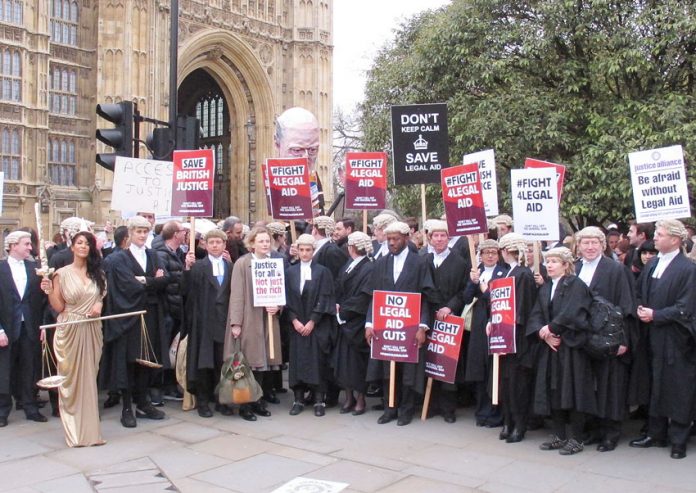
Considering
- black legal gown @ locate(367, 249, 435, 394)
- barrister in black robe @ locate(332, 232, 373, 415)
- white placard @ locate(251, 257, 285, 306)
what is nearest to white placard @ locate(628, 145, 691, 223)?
black legal gown @ locate(367, 249, 435, 394)

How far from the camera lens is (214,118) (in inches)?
1510

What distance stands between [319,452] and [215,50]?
30.0 m

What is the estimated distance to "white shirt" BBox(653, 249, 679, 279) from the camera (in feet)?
21.4

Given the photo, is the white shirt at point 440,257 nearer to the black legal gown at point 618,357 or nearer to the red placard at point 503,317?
the red placard at point 503,317

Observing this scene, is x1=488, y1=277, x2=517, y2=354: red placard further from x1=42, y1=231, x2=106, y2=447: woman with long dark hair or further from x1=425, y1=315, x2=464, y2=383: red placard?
x1=42, y1=231, x2=106, y2=447: woman with long dark hair

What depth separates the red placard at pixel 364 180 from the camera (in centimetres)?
978

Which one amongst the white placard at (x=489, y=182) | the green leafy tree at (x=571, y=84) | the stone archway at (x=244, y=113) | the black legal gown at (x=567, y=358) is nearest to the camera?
the black legal gown at (x=567, y=358)

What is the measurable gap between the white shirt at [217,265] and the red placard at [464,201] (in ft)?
8.11

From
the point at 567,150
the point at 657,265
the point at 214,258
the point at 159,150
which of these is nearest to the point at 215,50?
the point at 567,150

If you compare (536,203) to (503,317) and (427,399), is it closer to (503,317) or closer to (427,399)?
(503,317)

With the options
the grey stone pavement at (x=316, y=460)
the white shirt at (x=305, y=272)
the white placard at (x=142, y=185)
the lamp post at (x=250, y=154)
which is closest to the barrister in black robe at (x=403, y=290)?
the grey stone pavement at (x=316, y=460)

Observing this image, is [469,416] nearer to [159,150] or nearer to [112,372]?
[112,372]

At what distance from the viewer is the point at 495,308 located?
22.7ft

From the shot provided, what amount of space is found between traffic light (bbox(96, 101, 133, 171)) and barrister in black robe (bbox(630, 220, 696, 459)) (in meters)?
6.52
